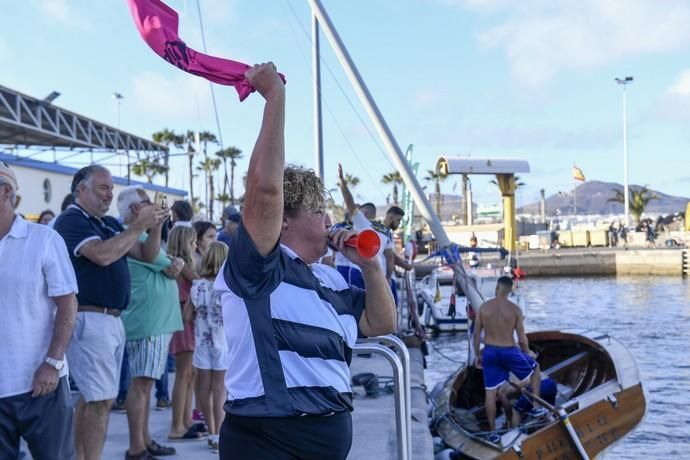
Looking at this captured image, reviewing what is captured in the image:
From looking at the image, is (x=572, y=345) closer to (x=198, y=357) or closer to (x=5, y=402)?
(x=198, y=357)

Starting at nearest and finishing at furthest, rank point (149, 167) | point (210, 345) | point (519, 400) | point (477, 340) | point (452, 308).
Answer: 1. point (210, 345)
2. point (519, 400)
3. point (477, 340)
4. point (452, 308)
5. point (149, 167)

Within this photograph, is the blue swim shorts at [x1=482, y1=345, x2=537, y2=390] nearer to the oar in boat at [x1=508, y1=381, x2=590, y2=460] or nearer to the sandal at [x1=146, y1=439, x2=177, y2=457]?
the oar in boat at [x1=508, y1=381, x2=590, y2=460]

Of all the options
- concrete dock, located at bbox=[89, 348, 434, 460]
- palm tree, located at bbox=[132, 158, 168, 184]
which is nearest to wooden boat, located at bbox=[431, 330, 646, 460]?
concrete dock, located at bbox=[89, 348, 434, 460]

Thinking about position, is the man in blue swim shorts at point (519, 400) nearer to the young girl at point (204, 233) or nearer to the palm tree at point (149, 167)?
the young girl at point (204, 233)

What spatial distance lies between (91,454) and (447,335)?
1853 cm

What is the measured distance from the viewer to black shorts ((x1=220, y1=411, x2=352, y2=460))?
97.3 inches

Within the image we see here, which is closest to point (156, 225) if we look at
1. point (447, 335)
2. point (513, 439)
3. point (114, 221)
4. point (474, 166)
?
point (114, 221)

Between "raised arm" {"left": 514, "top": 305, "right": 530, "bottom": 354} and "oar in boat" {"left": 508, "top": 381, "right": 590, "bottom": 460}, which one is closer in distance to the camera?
"oar in boat" {"left": 508, "top": 381, "right": 590, "bottom": 460}

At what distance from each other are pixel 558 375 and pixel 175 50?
9272 millimetres

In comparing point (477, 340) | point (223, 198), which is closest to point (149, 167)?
point (223, 198)

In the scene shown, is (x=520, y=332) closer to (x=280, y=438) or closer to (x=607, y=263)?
(x=280, y=438)

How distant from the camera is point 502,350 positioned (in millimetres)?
9070

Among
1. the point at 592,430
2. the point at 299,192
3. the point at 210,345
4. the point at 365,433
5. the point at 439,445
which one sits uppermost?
the point at 299,192

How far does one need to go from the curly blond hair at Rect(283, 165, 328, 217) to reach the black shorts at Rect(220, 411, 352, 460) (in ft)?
2.27
